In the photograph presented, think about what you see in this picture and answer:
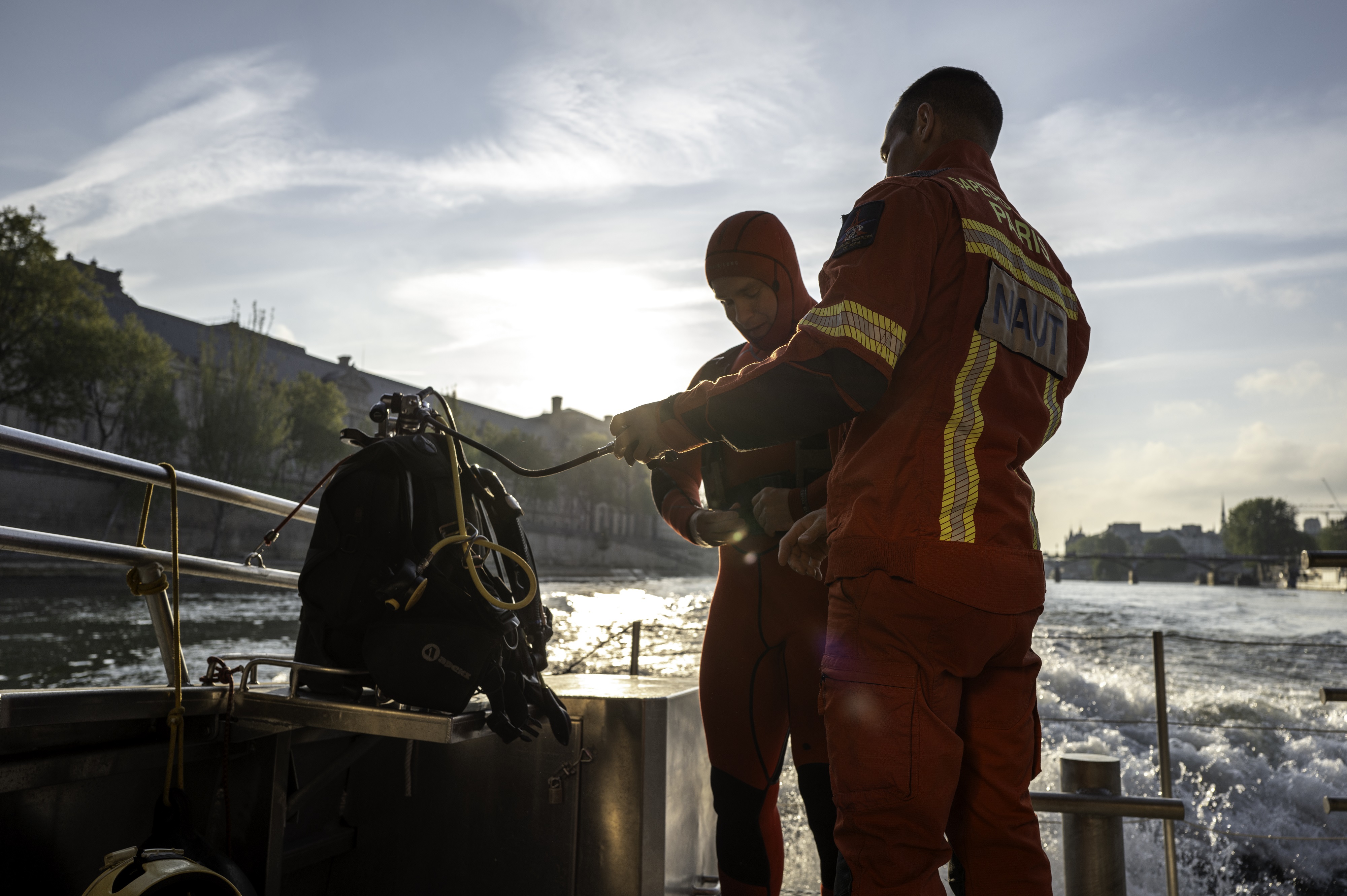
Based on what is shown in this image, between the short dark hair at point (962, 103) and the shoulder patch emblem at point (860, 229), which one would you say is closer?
the shoulder patch emblem at point (860, 229)

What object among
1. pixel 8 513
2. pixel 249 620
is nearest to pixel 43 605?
pixel 249 620

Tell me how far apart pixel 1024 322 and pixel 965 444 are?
0.89 ft

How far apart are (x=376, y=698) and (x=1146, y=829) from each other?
212 inches

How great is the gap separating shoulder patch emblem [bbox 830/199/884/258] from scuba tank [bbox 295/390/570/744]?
0.99 metres

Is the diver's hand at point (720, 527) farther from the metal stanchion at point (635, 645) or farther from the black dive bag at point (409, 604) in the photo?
the metal stanchion at point (635, 645)

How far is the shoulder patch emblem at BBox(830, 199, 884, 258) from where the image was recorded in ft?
4.33

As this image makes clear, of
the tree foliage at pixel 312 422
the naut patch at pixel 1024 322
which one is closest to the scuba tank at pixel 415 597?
the naut patch at pixel 1024 322

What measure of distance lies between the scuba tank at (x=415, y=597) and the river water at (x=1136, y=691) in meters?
1.29

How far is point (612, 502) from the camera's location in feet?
233

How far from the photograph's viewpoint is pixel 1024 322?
1382 millimetres

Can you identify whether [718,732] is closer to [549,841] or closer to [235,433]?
[549,841]

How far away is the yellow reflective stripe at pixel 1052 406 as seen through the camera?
1428 mm

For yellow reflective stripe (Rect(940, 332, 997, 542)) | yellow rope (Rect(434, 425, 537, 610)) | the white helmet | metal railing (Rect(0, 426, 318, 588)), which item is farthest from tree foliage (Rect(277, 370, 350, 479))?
yellow reflective stripe (Rect(940, 332, 997, 542))

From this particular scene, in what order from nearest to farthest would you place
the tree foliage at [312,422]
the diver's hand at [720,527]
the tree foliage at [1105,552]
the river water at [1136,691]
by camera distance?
1. the diver's hand at [720,527]
2. the river water at [1136,691]
3. the tree foliage at [312,422]
4. the tree foliage at [1105,552]
